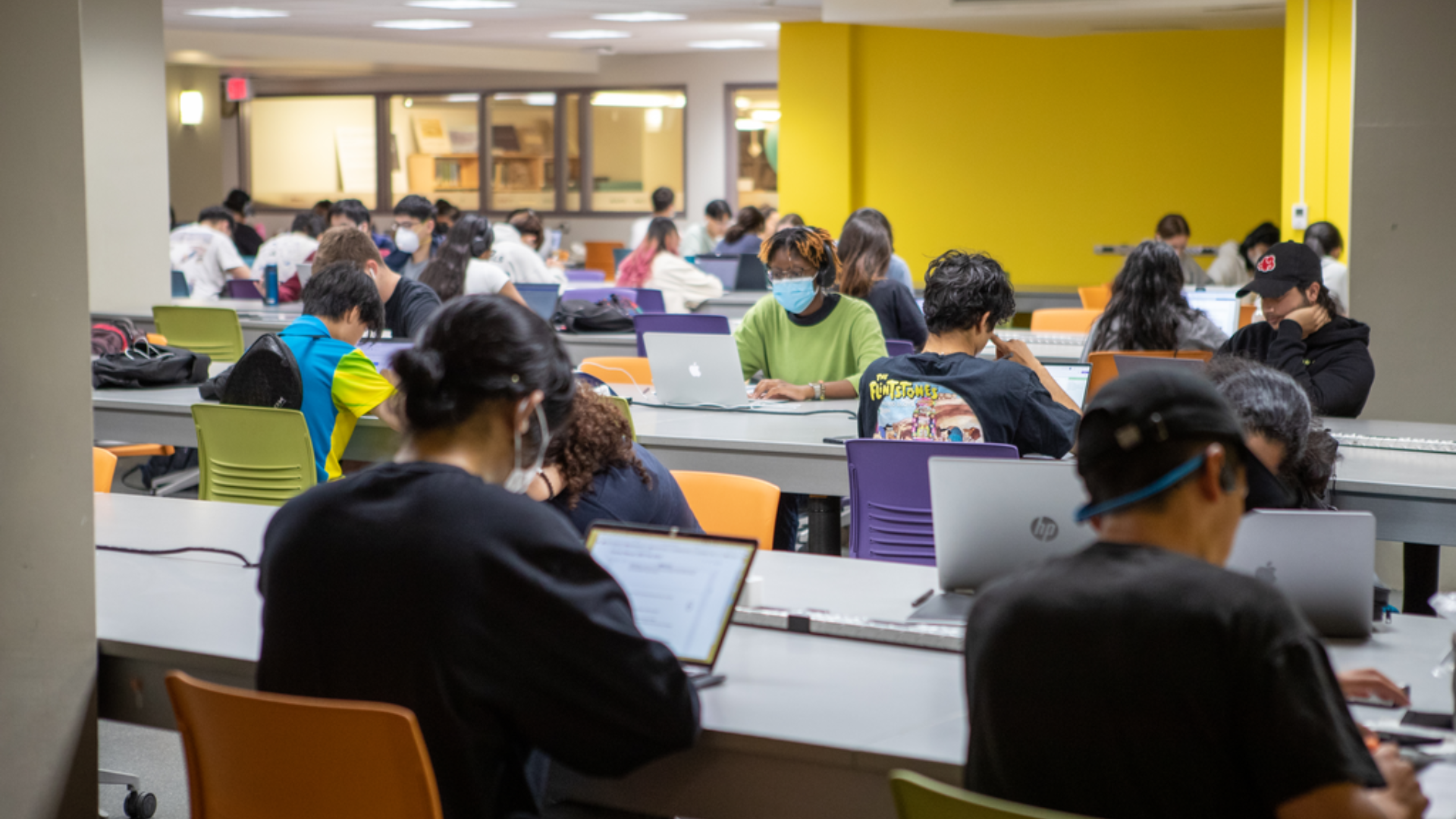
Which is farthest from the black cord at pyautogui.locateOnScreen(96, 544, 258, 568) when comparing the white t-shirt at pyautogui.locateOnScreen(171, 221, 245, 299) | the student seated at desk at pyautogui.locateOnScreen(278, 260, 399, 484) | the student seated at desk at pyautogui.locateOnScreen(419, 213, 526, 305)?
the white t-shirt at pyautogui.locateOnScreen(171, 221, 245, 299)

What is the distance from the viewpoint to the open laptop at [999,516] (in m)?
1.99

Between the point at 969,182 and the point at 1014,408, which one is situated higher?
the point at 969,182

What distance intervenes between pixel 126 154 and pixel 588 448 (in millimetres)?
6594

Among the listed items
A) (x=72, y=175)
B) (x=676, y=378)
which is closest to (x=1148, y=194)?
(x=676, y=378)

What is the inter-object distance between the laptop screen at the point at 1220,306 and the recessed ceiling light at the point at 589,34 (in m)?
7.44

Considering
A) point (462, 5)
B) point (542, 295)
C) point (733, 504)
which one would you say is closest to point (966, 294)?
point (733, 504)

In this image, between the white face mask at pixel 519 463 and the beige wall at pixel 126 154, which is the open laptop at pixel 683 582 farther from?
the beige wall at pixel 126 154

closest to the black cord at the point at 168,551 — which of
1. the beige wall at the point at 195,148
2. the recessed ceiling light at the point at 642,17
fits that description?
the recessed ceiling light at the point at 642,17

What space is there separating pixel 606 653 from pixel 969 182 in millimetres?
10185

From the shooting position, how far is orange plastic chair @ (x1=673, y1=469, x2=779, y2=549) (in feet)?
9.22

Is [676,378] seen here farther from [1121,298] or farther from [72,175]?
[72,175]

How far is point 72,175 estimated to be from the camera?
5.92 ft

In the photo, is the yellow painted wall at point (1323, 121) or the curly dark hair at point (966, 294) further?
the yellow painted wall at point (1323, 121)

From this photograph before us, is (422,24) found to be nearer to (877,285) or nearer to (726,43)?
(726,43)
